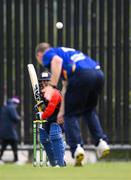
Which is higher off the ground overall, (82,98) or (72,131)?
(82,98)

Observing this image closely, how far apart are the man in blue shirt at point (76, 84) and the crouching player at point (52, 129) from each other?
1.98 meters

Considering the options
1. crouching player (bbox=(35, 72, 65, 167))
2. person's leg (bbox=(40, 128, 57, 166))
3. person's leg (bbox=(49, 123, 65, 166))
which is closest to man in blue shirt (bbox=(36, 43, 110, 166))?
crouching player (bbox=(35, 72, 65, 167))

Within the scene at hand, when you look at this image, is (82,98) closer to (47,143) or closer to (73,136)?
(73,136)

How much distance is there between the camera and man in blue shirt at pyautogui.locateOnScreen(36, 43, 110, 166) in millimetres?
8469

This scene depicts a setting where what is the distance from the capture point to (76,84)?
8.50 metres

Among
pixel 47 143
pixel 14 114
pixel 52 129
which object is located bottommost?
pixel 14 114

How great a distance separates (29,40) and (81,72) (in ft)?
28.7

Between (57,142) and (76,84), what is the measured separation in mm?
2529

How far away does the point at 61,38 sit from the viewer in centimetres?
1714

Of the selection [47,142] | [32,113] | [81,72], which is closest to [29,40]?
[32,113]

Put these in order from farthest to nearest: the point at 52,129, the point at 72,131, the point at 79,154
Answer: the point at 52,129 < the point at 72,131 < the point at 79,154

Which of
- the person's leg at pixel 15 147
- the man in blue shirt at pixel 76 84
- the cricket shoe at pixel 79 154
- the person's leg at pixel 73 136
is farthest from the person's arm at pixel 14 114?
the cricket shoe at pixel 79 154

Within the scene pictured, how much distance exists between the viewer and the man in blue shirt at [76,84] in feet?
27.8

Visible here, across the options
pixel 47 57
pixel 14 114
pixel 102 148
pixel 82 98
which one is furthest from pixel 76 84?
pixel 14 114
